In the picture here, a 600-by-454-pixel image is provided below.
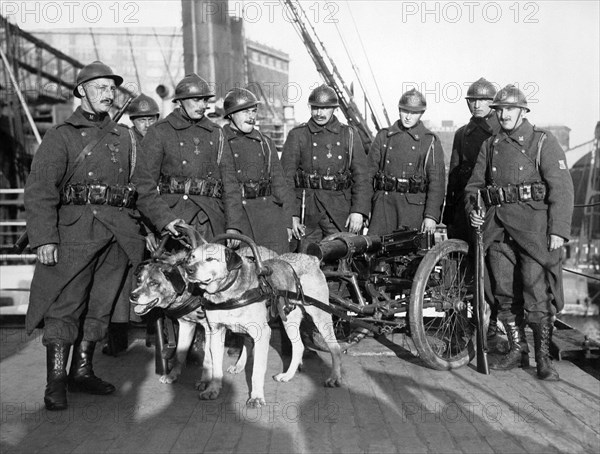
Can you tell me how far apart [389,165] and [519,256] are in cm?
178

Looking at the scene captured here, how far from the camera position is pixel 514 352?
5570 millimetres

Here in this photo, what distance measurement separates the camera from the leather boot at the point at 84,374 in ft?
16.6

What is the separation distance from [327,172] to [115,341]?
2.64 metres

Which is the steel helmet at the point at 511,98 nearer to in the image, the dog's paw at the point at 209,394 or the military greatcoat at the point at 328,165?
the military greatcoat at the point at 328,165

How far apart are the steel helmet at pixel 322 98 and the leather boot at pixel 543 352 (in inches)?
112

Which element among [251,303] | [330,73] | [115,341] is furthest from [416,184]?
[330,73]

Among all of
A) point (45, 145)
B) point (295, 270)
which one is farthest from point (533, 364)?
point (45, 145)

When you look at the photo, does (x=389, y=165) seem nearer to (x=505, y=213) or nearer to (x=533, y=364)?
(x=505, y=213)

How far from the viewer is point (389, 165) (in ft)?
22.4

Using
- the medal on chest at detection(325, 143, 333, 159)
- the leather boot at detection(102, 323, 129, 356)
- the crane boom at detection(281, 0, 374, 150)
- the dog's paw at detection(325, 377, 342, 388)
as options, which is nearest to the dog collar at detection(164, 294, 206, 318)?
the dog's paw at detection(325, 377, 342, 388)

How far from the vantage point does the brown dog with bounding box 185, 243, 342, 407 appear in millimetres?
4340

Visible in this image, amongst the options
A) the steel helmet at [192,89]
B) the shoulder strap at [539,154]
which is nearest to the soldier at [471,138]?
the shoulder strap at [539,154]

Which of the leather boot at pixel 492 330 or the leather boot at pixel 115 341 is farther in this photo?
the leather boot at pixel 492 330

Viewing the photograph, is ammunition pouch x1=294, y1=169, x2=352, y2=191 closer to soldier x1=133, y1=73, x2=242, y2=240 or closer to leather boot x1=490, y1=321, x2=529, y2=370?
soldier x1=133, y1=73, x2=242, y2=240
